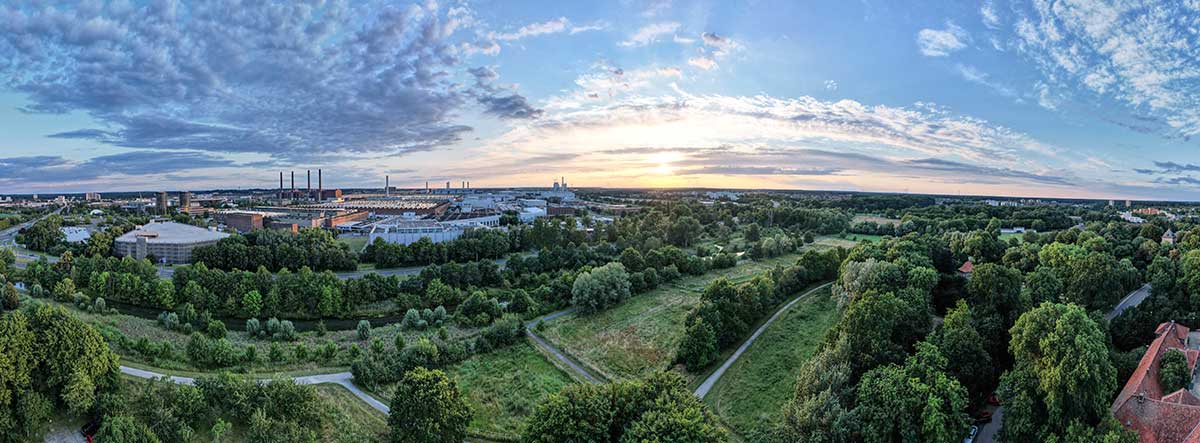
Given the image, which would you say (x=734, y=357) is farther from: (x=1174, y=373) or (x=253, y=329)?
(x=253, y=329)

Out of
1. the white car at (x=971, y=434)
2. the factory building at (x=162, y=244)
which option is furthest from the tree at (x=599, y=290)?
the factory building at (x=162, y=244)

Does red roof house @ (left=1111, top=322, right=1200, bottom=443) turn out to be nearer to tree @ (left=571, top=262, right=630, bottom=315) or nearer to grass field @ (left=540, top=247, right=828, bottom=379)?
grass field @ (left=540, top=247, right=828, bottom=379)

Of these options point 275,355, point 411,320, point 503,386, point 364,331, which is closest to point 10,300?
point 275,355

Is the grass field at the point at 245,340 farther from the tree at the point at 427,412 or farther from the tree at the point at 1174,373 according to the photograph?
the tree at the point at 1174,373

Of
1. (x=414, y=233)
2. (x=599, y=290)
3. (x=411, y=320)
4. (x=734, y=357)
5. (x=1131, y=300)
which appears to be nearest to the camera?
(x=734, y=357)

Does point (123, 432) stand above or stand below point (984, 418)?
above

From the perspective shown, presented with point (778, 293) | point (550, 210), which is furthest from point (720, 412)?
point (550, 210)

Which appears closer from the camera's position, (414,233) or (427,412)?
(427,412)
